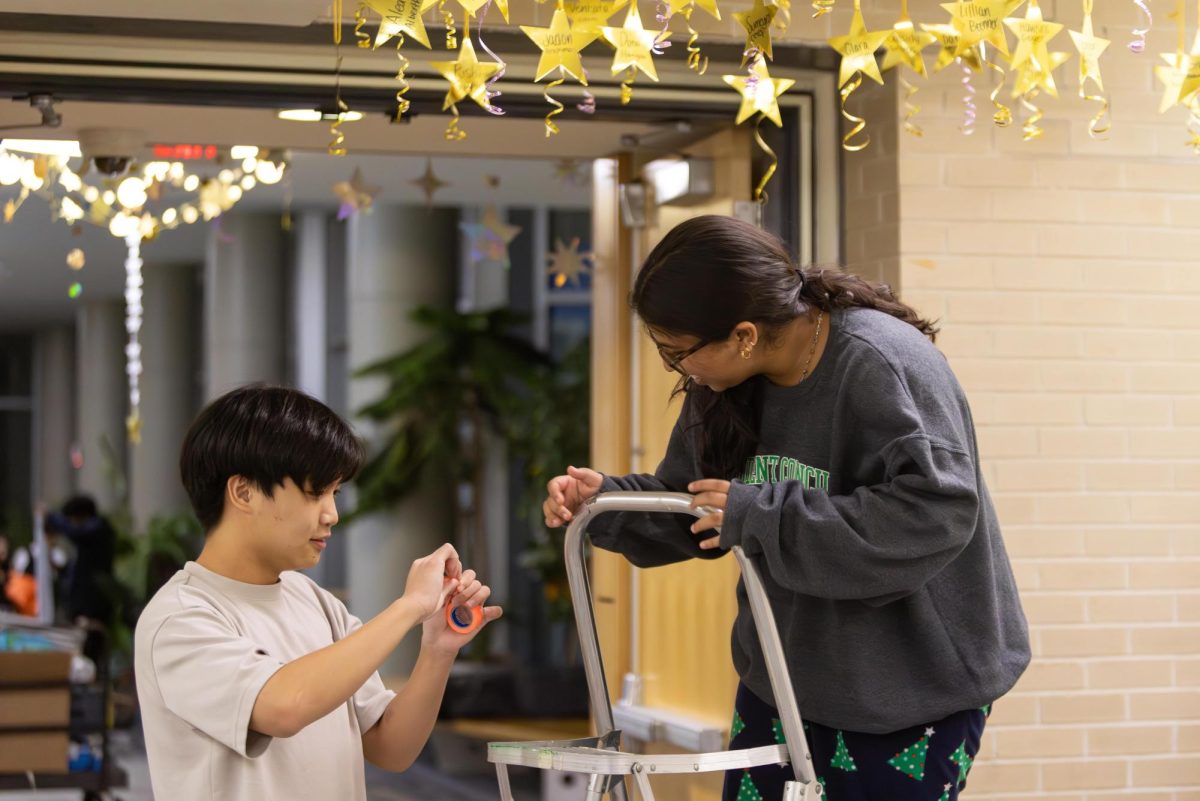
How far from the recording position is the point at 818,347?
84.9 inches

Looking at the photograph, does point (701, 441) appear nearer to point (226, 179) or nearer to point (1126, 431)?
point (1126, 431)

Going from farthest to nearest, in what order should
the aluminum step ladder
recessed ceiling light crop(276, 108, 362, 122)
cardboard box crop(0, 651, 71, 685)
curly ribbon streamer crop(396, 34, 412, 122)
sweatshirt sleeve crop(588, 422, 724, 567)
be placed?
cardboard box crop(0, 651, 71, 685)
recessed ceiling light crop(276, 108, 362, 122)
curly ribbon streamer crop(396, 34, 412, 122)
sweatshirt sleeve crop(588, 422, 724, 567)
the aluminum step ladder

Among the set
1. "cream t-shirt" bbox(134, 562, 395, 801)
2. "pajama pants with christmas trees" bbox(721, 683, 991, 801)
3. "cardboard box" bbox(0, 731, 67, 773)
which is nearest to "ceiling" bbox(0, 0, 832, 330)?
"cream t-shirt" bbox(134, 562, 395, 801)

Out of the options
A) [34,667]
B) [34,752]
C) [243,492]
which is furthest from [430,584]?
[34,752]

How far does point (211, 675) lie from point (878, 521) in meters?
0.84

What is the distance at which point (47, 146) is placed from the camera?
165 inches

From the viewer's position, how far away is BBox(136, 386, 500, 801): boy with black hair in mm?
1715

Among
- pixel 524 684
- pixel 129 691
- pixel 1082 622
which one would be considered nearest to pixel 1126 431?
pixel 1082 622

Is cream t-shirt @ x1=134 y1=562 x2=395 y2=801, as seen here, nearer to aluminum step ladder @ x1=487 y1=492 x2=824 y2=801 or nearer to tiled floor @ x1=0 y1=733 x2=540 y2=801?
aluminum step ladder @ x1=487 y1=492 x2=824 y2=801

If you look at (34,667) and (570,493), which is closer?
(570,493)

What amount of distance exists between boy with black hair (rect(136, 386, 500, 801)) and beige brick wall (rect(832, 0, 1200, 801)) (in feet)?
6.21

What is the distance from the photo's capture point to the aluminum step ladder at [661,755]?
183cm

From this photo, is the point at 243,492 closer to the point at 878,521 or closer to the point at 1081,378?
the point at 878,521

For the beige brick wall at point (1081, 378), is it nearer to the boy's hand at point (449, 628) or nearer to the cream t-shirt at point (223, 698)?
the boy's hand at point (449, 628)
